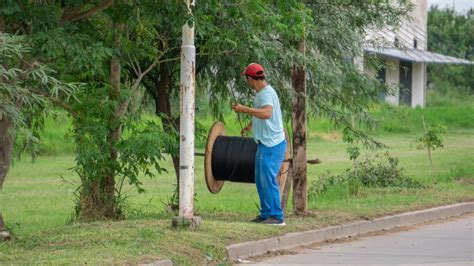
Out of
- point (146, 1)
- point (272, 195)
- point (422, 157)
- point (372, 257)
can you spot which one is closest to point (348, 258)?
point (372, 257)

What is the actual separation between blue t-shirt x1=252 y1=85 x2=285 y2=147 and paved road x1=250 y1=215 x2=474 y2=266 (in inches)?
55.2

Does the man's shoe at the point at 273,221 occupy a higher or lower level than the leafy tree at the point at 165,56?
lower

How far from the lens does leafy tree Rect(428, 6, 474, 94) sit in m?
70.7

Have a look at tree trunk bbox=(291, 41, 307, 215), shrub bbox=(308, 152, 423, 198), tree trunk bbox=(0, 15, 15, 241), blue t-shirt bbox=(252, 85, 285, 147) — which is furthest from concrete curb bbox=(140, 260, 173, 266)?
shrub bbox=(308, 152, 423, 198)

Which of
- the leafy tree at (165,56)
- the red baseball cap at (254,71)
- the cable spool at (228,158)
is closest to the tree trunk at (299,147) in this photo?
the leafy tree at (165,56)

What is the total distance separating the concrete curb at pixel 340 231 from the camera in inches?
490

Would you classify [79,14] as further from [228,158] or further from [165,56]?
[165,56]

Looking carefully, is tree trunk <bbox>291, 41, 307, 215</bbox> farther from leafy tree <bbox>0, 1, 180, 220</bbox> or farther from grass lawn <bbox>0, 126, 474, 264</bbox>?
leafy tree <bbox>0, 1, 180, 220</bbox>

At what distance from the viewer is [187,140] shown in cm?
1268

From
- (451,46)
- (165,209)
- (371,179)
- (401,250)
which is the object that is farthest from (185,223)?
(451,46)

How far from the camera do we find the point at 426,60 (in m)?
53.1

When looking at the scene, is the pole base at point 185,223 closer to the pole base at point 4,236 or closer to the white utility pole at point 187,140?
the white utility pole at point 187,140

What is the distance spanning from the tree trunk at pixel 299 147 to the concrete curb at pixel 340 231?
2.84ft

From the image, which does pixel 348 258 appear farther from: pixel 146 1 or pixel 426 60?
pixel 426 60
